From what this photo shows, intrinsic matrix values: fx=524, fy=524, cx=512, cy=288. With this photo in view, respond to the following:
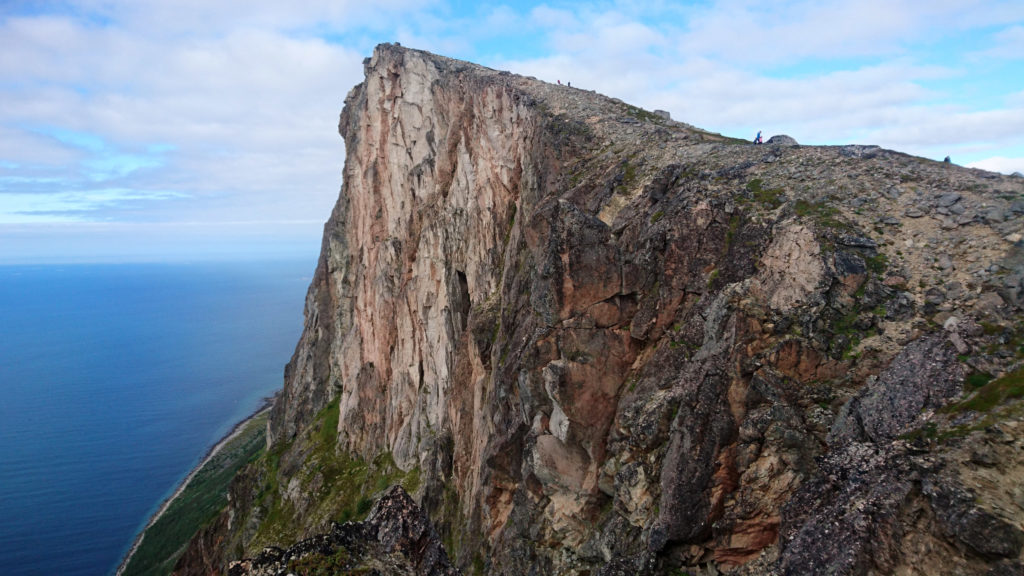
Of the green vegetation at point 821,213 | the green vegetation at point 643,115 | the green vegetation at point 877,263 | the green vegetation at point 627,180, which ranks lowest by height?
the green vegetation at point 877,263

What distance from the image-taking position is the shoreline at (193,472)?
269 feet

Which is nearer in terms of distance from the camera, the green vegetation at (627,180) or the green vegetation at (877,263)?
the green vegetation at (877,263)

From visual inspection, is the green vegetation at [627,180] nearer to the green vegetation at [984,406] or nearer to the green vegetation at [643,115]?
the green vegetation at [643,115]

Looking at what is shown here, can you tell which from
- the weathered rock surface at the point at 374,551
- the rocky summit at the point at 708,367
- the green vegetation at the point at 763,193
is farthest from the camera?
the green vegetation at the point at 763,193

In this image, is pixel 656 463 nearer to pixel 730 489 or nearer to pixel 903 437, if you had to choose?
pixel 730 489

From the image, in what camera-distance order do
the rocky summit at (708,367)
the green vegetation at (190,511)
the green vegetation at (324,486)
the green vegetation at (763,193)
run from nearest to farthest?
the rocky summit at (708,367) < the green vegetation at (763,193) < the green vegetation at (324,486) < the green vegetation at (190,511)

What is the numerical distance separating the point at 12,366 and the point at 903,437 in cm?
25108

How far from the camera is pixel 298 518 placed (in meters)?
51.2

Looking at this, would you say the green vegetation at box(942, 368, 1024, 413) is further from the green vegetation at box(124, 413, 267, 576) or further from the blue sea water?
the blue sea water

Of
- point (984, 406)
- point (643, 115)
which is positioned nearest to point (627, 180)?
point (643, 115)

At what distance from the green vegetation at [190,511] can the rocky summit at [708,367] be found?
193 ft

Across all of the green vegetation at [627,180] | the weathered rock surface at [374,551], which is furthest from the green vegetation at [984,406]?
the green vegetation at [627,180]

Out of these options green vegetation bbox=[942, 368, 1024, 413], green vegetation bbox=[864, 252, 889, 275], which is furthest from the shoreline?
green vegetation bbox=[942, 368, 1024, 413]

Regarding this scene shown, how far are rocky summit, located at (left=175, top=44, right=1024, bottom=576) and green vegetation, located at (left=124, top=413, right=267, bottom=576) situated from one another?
5871cm
